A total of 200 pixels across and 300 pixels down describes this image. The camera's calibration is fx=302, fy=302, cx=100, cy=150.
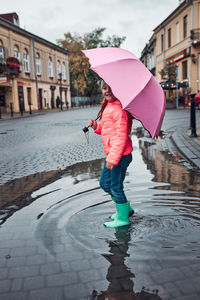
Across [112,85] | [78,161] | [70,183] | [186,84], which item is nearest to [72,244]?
[112,85]

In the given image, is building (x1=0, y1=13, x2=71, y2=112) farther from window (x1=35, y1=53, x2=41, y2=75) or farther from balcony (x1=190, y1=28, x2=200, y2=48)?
balcony (x1=190, y1=28, x2=200, y2=48)

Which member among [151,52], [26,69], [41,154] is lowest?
[41,154]

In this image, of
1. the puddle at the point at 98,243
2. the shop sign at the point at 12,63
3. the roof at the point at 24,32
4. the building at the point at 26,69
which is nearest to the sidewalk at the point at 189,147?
the puddle at the point at 98,243

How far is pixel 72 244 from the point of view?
2.64 m

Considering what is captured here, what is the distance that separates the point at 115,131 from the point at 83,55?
51.3 meters

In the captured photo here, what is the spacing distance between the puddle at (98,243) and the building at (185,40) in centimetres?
2536

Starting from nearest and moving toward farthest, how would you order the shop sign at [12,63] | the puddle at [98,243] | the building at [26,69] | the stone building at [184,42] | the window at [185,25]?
the puddle at [98,243] < the stone building at [184,42] < the window at [185,25] < the shop sign at [12,63] < the building at [26,69]

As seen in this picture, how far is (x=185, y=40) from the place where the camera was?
96.6 feet

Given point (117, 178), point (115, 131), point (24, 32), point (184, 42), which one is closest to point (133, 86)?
point (115, 131)

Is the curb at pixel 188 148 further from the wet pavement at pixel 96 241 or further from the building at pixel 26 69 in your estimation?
the building at pixel 26 69

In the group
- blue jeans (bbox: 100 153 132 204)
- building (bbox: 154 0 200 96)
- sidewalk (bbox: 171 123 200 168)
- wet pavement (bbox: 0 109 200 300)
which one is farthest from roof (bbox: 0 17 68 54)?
blue jeans (bbox: 100 153 132 204)

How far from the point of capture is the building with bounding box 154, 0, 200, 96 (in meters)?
27.3

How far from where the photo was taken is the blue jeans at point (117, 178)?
2.89 m

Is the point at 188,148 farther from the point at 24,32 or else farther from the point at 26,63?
the point at 26,63
